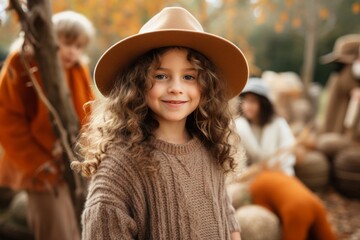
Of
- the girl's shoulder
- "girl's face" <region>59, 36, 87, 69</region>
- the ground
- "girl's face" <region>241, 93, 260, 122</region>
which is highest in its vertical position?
"girl's face" <region>59, 36, 87, 69</region>

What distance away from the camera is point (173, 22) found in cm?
155

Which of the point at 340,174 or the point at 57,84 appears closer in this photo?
the point at 57,84

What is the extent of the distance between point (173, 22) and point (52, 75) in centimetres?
92

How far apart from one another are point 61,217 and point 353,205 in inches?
143

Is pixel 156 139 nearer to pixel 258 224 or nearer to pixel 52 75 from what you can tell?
pixel 52 75

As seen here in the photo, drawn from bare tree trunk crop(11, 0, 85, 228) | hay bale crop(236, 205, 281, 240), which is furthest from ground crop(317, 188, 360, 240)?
bare tree trunk crop(11, 0, 85, 228)

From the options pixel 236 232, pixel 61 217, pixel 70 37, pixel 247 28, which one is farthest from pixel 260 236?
pixel 247 28

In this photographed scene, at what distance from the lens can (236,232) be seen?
73.4 inches

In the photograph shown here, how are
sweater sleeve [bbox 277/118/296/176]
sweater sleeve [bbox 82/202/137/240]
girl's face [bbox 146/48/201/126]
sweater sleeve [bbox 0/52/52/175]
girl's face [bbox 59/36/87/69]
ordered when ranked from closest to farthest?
sweater sleeve [bbox 82/202/137/240] → girl's face [bbox 146/48/201/126] → sweater sleeve [bbox 0/52/52/175] → girl's face [bbox 59/36/87/69] → sweater sleeve [bbox 277/118/296/176]

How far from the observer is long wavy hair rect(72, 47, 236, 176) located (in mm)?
1542

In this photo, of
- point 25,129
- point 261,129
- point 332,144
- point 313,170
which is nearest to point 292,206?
point 261,129

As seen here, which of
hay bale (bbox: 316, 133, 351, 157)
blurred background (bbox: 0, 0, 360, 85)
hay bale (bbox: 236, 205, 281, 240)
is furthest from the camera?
blurred background (bbox: 0, 0, 360, 85)

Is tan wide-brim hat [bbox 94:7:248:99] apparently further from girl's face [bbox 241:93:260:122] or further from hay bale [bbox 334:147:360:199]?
hay bale [bbox 334:147:360:199]

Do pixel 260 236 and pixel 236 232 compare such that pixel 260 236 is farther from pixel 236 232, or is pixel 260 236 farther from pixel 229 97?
pixel 229 97
